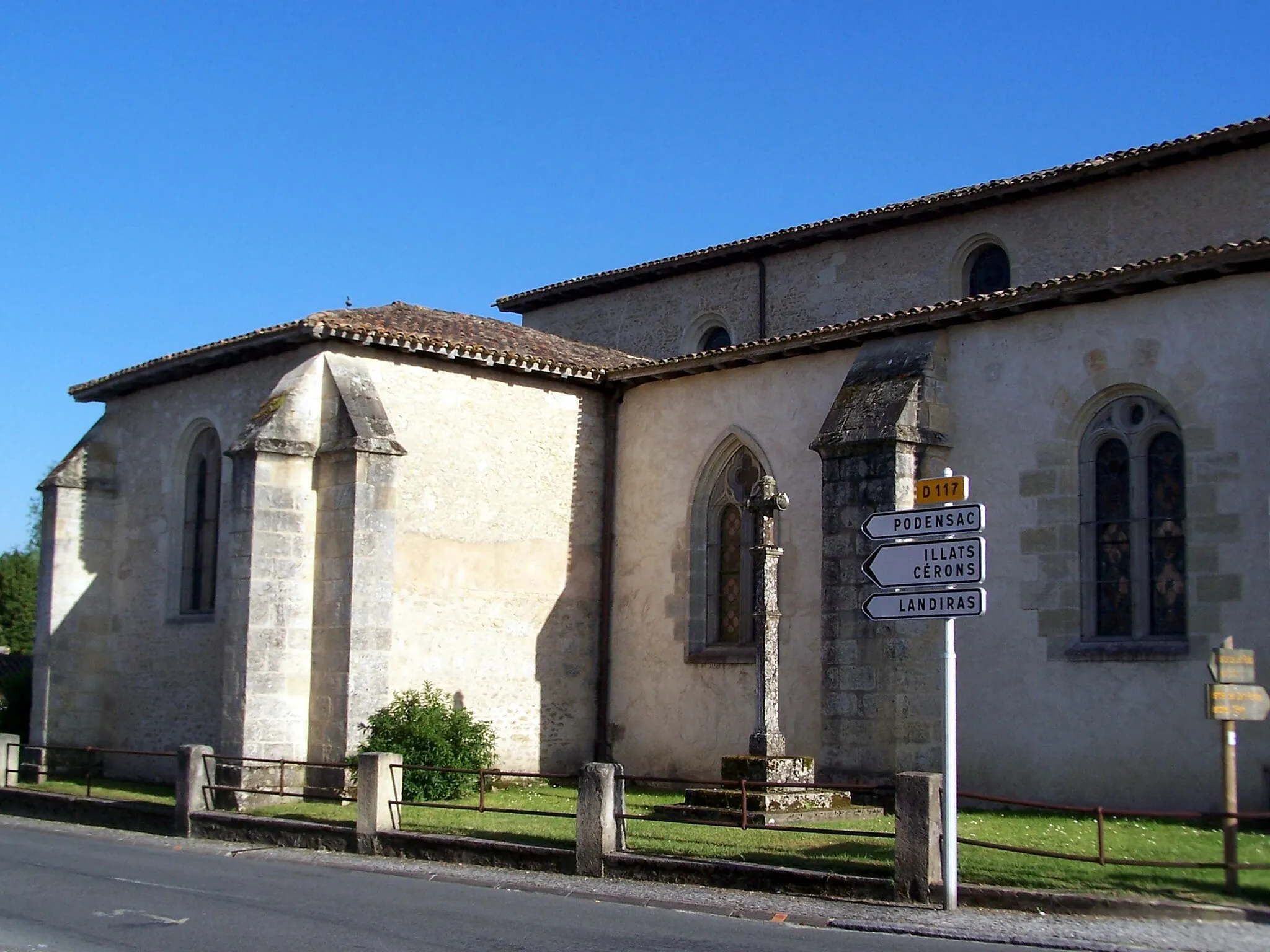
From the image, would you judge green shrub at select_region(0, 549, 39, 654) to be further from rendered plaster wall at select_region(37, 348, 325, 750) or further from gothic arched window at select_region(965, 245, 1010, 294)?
gothic arched window at select_region(965, 245, 1010, 294)

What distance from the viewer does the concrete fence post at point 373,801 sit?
1458cm

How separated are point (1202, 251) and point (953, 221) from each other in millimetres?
6741

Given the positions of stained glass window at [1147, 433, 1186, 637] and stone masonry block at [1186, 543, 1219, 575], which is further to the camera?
stained glass window at [1147, 433, 1186, 637]

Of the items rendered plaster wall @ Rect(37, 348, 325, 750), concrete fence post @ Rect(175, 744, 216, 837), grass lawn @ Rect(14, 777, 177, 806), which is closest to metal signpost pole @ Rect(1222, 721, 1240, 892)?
concrete fence post @ Rect(175, 744, 216, 837)

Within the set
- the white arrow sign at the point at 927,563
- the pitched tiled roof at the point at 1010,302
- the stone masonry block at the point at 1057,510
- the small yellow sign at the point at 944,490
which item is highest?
the pitched tiled roof at the point at 1010,302

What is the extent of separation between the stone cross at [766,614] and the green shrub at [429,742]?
411cm

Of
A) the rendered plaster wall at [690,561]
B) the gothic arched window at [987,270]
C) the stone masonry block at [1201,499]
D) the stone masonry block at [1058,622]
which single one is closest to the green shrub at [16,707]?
the rendered plaster wall at [690,561]

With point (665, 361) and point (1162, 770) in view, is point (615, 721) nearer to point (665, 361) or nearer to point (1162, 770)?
point (665, 361)

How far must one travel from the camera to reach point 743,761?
49.8 feet

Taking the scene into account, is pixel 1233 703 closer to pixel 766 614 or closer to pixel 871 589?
pixel 766 614

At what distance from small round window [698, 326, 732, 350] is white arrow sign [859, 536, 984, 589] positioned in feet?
43.3

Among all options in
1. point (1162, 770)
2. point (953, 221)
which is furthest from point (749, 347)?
point (1162, 770)

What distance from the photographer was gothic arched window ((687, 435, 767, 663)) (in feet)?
65.2

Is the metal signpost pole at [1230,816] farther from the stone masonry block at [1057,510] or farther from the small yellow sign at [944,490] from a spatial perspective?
the stone masonry block at [1057,510]
